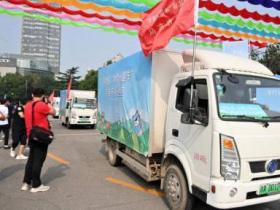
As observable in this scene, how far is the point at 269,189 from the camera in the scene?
438cm

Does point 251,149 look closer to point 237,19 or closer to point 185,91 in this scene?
point 185,91

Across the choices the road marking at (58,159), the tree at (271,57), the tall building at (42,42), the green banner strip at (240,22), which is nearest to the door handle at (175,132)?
the road marking at (58,159)

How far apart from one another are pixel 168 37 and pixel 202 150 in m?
2.09

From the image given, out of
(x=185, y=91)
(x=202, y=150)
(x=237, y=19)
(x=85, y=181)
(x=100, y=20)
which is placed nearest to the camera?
(x=202, y=150)

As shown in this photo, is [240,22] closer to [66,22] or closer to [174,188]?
[66,22]

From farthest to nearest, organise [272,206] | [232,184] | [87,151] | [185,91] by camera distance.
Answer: [87,151] < [272,206] < [185,91] < [232,184]

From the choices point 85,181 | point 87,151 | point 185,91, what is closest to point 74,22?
point 87,151

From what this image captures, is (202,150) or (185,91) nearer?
(202,150)

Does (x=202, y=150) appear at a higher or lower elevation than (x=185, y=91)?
lower

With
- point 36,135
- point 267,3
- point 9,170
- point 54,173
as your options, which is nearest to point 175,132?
point 36,135

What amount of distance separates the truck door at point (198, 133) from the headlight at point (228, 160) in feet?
0.65

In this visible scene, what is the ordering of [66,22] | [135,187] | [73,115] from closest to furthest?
[135,187]
[66,22]
[73,115]

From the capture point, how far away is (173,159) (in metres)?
5.36

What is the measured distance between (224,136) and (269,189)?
104 centimetres
